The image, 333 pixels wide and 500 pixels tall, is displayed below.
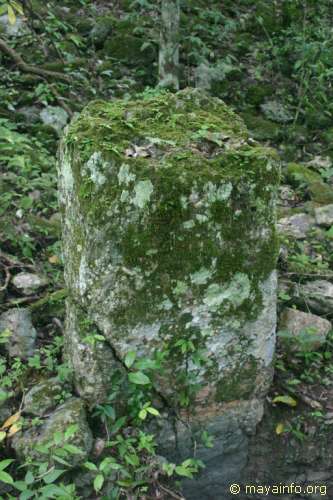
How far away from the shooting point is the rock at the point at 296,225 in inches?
178

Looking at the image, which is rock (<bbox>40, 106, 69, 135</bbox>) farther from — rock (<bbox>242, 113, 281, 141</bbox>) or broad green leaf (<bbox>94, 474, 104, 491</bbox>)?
broad green leaf (<bbox>94, 474, 104, 491</bbox>)

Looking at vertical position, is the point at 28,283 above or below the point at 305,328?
above

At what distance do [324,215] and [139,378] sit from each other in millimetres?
2821

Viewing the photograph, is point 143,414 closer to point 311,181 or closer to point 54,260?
point 54,260

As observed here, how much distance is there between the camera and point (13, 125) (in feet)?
16.1

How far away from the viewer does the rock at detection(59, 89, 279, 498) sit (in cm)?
255

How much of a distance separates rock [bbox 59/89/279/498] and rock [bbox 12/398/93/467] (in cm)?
13

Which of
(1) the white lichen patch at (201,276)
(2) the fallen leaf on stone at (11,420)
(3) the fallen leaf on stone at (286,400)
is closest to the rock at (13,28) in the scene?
(1) the white lichen patch at (201,276)

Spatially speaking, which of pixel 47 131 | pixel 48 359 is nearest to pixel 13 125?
pixel 47 131

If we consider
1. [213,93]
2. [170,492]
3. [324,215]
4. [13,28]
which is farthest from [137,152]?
[13,28]

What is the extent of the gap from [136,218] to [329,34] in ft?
20.1

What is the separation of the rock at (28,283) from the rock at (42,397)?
89 centimetres

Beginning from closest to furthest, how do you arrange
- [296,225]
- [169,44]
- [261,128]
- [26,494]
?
[26,494] → [296,225] → [169,44] → [261,128]

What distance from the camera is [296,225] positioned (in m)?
4.65
